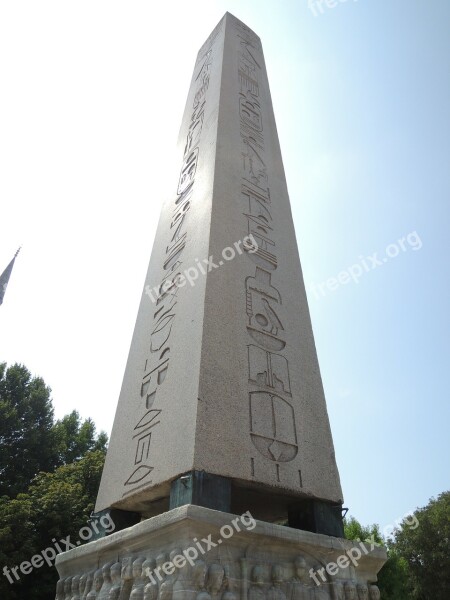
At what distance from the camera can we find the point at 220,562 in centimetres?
252

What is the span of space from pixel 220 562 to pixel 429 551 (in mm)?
20657

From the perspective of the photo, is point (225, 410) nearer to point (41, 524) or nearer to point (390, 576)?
point (41, 524)

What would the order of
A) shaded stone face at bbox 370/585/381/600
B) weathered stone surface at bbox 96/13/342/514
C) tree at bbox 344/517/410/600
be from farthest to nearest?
1. tree at bbox 344/517/410/600
2. weathered stone surface at bbox 96/13/342/514
3. shaded stone face at bbox 370/585/381/600

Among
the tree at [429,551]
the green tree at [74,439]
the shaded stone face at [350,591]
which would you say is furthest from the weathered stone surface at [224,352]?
the tree at [429,551]

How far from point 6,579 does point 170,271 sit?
856cm

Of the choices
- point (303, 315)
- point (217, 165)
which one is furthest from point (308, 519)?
point (217, 165)

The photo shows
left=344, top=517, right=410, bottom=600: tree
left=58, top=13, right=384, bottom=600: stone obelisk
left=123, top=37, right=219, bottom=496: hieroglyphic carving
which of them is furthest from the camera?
left=344, top=517, right=410, bottom=600: tree

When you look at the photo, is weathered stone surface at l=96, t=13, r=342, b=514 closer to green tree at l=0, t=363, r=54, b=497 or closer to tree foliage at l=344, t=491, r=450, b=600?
green tree at l=0, t=363, r=54, b=497

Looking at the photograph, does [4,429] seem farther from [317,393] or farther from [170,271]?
[317,393]

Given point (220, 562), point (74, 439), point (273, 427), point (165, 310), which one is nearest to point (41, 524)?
point (74, 439)

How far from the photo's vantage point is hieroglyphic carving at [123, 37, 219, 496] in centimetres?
341

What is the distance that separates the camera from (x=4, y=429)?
15.6 meters

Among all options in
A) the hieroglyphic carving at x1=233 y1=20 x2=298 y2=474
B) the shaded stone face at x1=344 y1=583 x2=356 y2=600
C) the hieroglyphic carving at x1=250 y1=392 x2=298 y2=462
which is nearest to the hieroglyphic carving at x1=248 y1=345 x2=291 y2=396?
the hieroglyphic carving at x1=233 y1=20 x2=298 y2=474

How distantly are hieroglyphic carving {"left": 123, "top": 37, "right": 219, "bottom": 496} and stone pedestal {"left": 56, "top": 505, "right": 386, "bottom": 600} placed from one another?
0.54 metres
